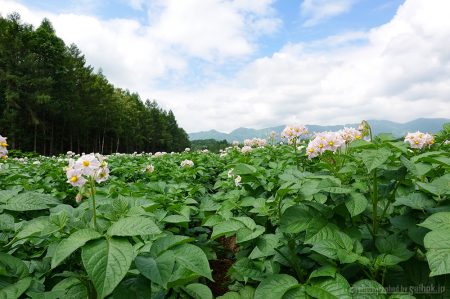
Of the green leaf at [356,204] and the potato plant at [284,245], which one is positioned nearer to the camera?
the potato plant at [284,245]

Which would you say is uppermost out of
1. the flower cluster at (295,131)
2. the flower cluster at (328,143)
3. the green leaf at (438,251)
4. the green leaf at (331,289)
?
the flower cluster at (295,131)

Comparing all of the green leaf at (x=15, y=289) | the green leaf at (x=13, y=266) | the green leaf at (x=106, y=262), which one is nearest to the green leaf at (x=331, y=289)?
the green leaf at (x=106, y=262)

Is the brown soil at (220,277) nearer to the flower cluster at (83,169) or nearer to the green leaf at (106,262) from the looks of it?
the flower cluster at (83,169)

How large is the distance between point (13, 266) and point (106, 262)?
2.74ft

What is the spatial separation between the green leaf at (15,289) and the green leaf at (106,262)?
0.53m

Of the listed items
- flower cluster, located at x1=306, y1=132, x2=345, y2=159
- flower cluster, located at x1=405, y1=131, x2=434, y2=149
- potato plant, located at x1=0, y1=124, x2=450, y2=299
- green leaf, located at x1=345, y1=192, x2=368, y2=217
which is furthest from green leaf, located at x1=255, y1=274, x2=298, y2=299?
flower cluster, located at x1=405, y1=131, x2=434, y2=149

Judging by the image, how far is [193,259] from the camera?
1.61 meters

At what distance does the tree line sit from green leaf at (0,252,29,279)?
32208 mm

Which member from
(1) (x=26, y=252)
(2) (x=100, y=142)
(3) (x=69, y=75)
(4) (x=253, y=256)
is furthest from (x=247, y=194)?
(2) (x=100, y=142)

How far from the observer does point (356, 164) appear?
253cm

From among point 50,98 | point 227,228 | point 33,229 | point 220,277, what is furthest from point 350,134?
point 50,98

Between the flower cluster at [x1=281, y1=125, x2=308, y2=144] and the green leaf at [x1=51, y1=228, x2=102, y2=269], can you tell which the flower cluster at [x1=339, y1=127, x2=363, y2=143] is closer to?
the flower cluster at [x1=281, y1=125, x2=308, y2=144]

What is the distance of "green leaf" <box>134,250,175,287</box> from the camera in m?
1.46

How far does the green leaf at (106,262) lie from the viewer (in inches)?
50.5
